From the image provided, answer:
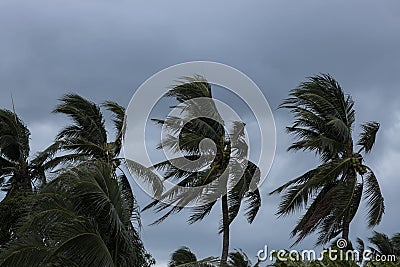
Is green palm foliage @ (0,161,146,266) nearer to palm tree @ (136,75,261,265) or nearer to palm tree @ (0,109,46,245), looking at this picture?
palm tree @ (136,75,261,265)

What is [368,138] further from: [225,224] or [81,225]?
[81,225]

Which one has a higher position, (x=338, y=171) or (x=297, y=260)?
(x=338, y=171)

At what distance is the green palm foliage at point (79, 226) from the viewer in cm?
1480

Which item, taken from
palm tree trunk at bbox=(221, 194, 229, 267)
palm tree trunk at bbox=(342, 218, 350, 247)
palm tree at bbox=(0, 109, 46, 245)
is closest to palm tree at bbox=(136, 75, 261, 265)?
palm tree trunk at bbox=(221, 194, 229, 267)

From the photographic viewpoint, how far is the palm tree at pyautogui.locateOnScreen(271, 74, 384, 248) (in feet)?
72.4

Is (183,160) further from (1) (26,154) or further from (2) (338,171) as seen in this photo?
(1) (26,154)

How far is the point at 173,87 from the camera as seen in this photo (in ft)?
79.5

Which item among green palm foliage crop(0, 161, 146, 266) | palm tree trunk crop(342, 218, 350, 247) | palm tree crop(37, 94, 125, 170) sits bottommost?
green palm foliage crop(0, 161, 146, 266)

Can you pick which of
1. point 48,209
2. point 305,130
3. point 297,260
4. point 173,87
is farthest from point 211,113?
point 297,260

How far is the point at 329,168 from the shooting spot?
22.3 metres

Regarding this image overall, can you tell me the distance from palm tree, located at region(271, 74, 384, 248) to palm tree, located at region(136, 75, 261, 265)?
4.17 feet

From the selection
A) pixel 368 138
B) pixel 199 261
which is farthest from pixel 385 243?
pixel 199 261

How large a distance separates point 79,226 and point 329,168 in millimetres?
9641

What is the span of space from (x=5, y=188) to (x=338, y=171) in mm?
12657
